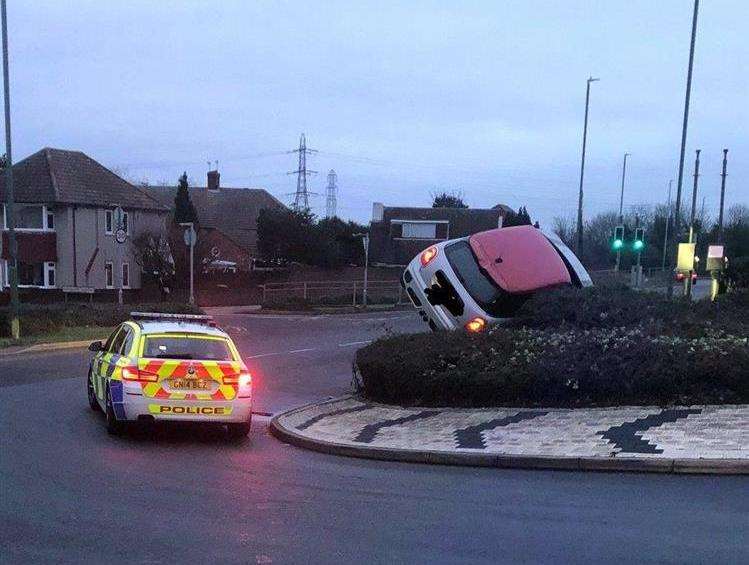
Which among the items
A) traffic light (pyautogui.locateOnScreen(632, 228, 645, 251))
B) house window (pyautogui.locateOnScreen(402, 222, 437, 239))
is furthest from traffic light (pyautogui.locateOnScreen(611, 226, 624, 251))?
house window (pyautogui.locateOnScreen(402, 222, 437, 239))

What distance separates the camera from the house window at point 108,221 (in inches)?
1718

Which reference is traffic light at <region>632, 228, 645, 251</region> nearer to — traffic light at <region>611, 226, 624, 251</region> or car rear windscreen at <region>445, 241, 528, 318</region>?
traffic light at <region>611, 226, 624, 251</region>

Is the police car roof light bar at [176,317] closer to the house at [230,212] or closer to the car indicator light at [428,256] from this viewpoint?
the car indicator light at [428,256]

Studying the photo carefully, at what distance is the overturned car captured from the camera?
14.6 m

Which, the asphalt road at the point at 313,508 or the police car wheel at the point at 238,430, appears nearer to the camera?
the asphalt road at the point at 313,508

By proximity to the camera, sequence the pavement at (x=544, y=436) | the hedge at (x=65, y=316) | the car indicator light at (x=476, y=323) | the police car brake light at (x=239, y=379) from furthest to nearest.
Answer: the hedge at (x=65, y=316) → the car indicator light at (x=476, y=323) → the police car brake light at (x=239, y=379) → the pavement at (x=544, y=436)

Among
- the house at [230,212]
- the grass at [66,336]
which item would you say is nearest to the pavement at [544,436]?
the grass at [66,336]

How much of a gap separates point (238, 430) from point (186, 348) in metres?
1.26

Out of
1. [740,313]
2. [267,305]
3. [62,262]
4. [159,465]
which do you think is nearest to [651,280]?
[267,305]

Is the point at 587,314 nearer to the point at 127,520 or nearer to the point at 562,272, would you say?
the point at 562,272

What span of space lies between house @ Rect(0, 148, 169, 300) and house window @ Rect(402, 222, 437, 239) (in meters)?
24.6

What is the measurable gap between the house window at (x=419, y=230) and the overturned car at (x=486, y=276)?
48700mm

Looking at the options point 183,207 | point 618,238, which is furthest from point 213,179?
point 618,238

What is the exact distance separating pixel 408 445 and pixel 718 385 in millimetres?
4145
